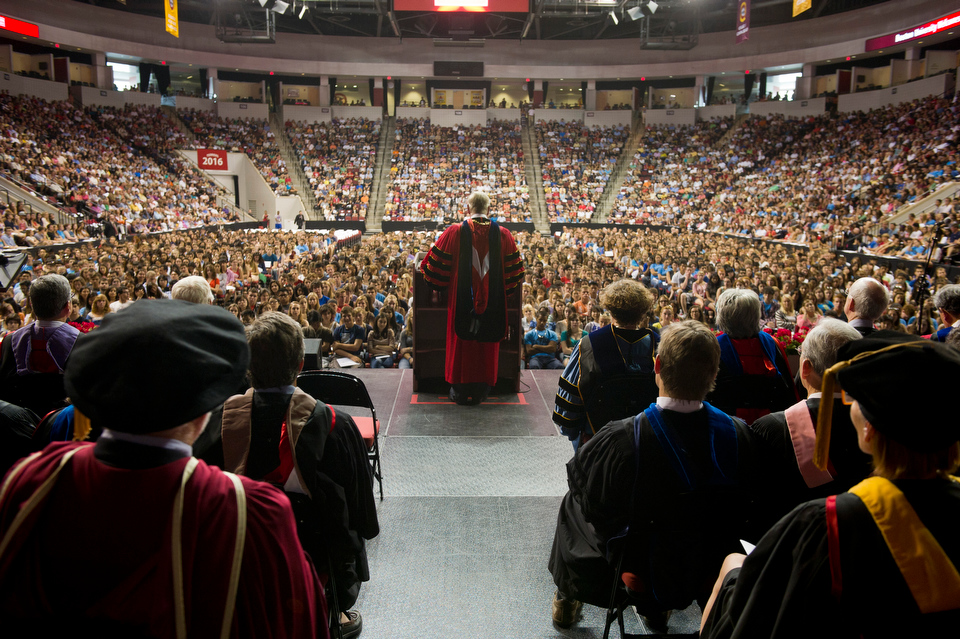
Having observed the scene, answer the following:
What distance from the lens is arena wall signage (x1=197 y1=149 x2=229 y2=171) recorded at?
1172 inches

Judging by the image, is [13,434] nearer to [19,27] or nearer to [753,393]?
[753,393]

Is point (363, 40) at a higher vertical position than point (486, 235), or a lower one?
higher

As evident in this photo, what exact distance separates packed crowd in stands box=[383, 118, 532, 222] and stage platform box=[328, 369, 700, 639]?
75.3 feet

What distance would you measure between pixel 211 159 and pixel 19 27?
28.5ft

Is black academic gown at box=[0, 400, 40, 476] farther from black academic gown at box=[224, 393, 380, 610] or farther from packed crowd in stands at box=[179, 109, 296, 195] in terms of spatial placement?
packed crowd in stands at box=[179, 109, 296, 195]

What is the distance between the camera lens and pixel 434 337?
20.1 ft

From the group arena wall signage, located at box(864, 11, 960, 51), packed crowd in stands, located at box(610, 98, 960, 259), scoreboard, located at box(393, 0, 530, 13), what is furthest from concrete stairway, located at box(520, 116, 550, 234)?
arena wall signage, located at box(864, 11, 960, 51)

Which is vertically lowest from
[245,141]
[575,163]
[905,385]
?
[905,385]

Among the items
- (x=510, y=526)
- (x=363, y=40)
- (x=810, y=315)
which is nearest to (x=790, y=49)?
(x=363, y=40)

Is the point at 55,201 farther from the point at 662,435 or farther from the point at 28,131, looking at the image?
the point at 662,435

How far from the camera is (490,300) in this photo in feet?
18.5

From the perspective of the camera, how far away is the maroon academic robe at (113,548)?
1.12m

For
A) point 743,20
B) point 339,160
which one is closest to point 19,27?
point 339,160

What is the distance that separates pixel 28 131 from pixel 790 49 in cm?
3497
